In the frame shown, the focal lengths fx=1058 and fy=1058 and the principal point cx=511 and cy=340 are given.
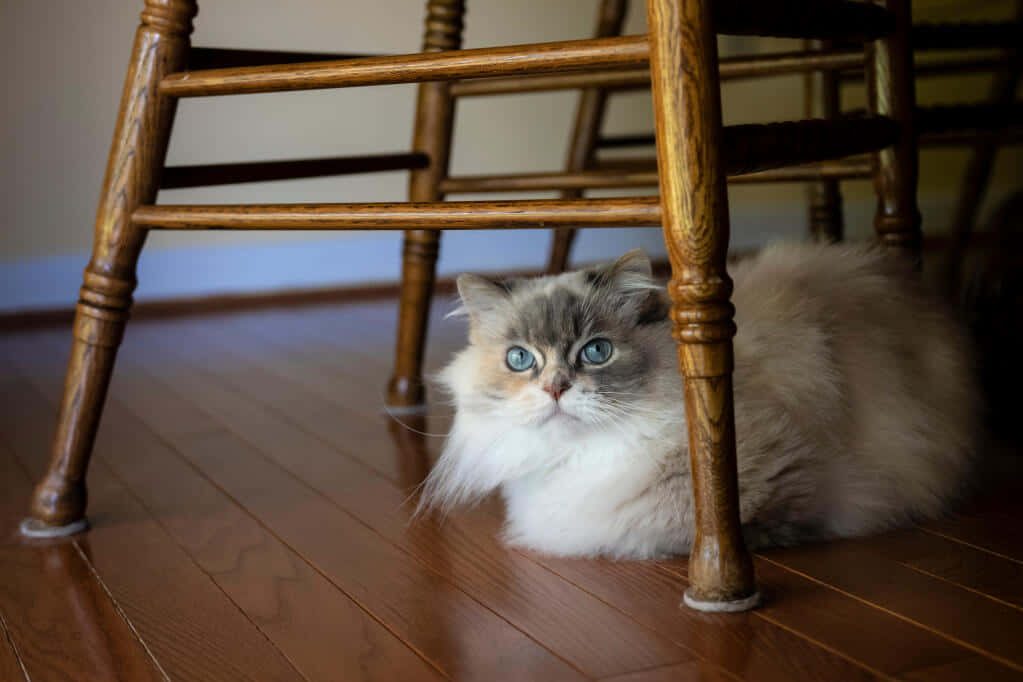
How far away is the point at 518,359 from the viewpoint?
1.12 m

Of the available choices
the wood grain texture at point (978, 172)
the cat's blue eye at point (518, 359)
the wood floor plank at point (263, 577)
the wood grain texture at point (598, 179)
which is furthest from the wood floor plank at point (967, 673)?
the wood grain texture at point (978, 172)

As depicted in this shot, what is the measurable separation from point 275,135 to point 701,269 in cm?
246

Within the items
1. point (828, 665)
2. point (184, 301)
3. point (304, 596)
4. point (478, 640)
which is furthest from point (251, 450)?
point (184, 301)

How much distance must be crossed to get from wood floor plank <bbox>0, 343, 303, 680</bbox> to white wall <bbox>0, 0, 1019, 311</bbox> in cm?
169

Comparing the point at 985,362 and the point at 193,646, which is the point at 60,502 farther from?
the point at 985,362

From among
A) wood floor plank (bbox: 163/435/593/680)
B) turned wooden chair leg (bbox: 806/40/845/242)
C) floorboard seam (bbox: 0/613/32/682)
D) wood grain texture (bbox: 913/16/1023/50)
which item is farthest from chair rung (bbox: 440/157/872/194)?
floorboard seam (bbox: 0/613/32/682)

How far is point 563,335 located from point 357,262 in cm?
229

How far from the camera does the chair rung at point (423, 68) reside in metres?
0.92

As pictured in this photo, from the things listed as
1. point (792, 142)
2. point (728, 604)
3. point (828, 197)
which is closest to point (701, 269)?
point (792, 142)

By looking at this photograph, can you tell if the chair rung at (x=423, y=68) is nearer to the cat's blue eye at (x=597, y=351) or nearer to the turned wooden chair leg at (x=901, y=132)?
the cat's blue eye at (x=597, y=351)

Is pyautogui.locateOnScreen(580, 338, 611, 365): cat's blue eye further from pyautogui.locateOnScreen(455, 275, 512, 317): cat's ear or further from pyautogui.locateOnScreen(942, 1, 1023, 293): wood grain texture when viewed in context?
pyautogui.locateOnScreen(942, 1, 1023, 293): wood grain texture

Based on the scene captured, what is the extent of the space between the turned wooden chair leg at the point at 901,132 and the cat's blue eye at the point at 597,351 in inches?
20.5

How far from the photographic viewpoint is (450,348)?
7.78 ft

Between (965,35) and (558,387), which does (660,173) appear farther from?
(965,35)
